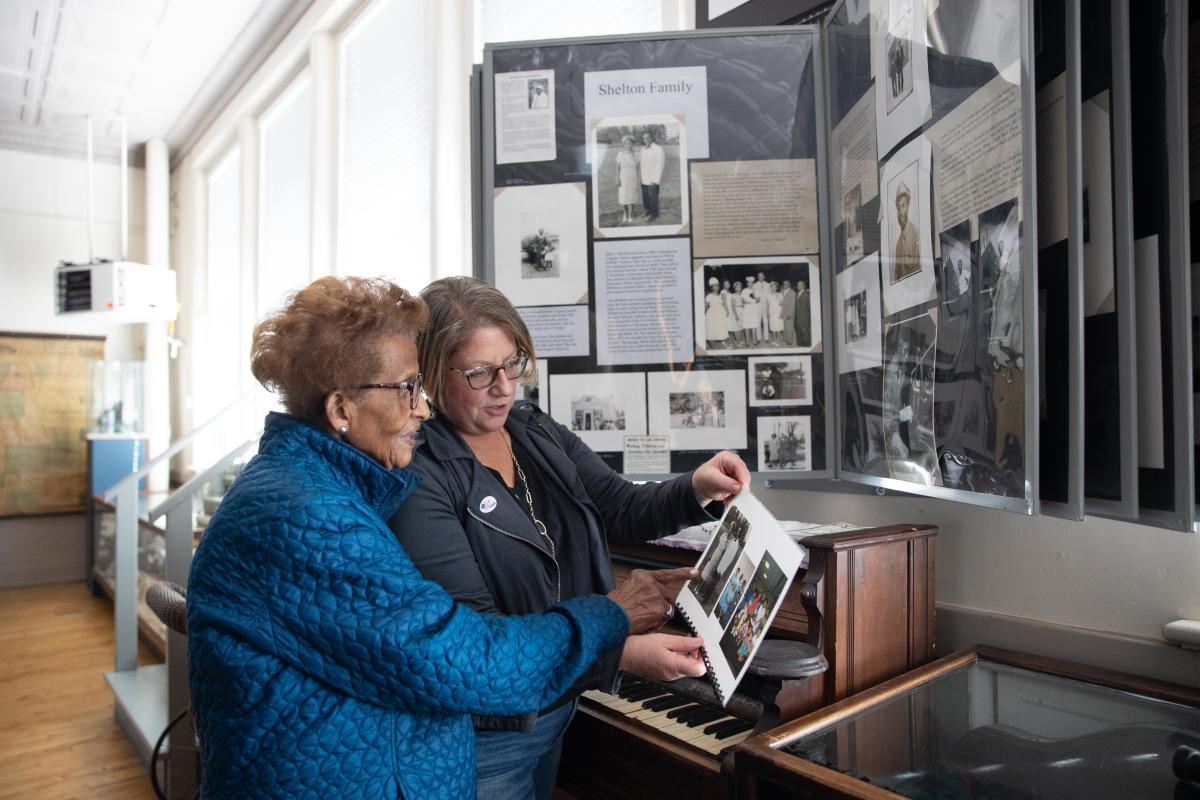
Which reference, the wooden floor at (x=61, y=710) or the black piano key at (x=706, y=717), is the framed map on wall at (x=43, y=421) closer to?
the wooden floor at (x=61, y=710)

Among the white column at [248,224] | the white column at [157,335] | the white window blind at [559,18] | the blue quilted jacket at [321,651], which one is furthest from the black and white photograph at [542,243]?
the white column at [157,335]

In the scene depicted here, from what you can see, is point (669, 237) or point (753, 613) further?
point (669, 237)

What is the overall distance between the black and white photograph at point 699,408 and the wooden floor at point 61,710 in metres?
2.93

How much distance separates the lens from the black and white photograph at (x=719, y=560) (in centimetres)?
131

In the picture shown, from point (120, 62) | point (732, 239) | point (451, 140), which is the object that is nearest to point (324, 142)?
point (451, 140)

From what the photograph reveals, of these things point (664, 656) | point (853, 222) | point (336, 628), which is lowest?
point (664, 656)

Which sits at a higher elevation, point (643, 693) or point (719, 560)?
point (719, 560)

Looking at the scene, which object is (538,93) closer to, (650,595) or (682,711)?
(650,595)

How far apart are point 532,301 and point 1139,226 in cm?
141

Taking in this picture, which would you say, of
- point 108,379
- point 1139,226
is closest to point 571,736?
point 1139,226

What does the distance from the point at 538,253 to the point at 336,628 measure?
1.34 meters

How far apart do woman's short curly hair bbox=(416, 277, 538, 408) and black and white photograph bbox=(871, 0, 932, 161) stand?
816 mm

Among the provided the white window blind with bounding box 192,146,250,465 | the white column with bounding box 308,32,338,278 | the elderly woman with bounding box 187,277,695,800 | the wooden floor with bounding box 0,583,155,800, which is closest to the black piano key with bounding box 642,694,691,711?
the elderly woman with bounding box 187,277,695,800

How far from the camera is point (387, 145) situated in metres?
4.76
